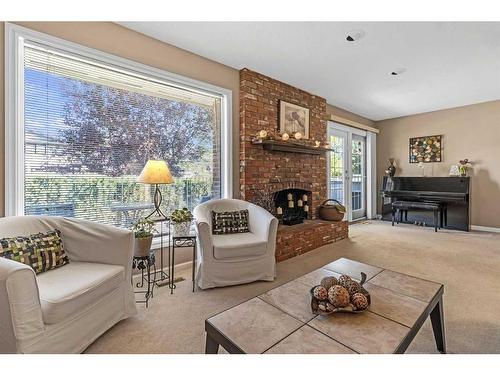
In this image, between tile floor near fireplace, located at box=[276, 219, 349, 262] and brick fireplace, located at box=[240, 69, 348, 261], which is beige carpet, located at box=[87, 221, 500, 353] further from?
brick fireplace, located at box=[240, 69, 348, 261]

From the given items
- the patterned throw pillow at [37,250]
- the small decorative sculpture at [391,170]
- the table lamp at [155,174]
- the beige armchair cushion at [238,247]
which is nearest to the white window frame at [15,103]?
the patterned throw pillow at [37,250]

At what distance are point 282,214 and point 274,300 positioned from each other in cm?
249

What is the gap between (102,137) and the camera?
7.98 feet

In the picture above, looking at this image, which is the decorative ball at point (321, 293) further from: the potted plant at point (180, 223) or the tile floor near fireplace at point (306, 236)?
the tile floor near fireplace at point (306, 236)

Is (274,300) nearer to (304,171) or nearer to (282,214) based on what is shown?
(282,214)

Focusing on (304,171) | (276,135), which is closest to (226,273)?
(276,135)

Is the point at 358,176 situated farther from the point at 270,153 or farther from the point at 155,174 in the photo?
the point at 155,174

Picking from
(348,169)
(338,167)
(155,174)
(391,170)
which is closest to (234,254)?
(155,174)

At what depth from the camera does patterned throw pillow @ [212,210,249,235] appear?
2.73 m

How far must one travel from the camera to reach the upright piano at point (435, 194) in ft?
15.9

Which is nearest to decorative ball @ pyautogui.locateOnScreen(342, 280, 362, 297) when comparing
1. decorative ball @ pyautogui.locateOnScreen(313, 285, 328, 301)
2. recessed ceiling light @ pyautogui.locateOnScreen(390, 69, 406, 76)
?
decorative ball @ pyautogui.locateOnScreen(313, 285, 328, 301)

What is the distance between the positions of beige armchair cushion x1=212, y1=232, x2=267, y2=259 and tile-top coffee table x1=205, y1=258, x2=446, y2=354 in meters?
0.90

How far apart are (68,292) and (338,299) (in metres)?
1.43
